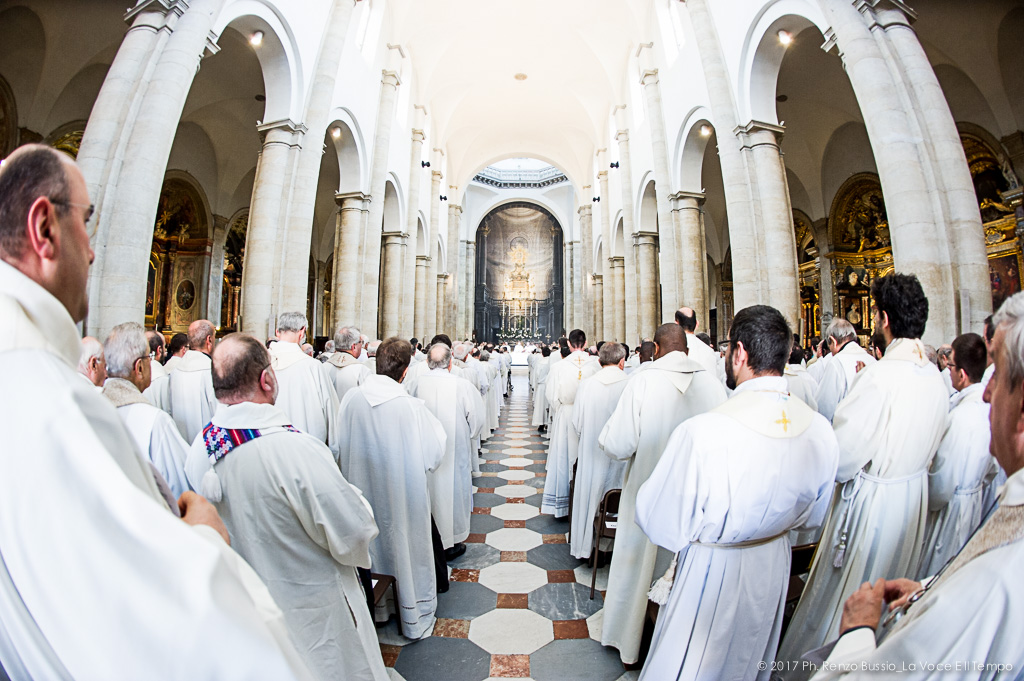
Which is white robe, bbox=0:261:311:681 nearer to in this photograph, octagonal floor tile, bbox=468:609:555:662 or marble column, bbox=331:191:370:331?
octagonal floor tile, bbox=468:609:555:662

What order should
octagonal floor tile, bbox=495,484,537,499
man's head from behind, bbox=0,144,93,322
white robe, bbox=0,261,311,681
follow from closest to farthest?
white robe, bbox=0,261,311,681
man's head from behind, bbox=0,144,93,322
octagonal floor tile, bbox=495,484,537,499

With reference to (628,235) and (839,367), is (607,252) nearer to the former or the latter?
(628,235)

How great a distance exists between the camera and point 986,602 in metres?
0.77

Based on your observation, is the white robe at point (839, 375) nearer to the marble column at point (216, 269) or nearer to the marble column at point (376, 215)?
the marble column at point (376, 215)

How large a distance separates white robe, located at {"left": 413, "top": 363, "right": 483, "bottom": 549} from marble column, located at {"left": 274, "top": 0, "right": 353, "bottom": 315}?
4697 mm

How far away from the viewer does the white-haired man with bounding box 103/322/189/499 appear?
6.81 ft

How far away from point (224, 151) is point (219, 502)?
1703cm

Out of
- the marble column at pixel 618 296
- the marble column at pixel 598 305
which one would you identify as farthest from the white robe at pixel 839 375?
the marble column at pixel 598 305

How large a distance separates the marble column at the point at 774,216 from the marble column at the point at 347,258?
7898 millimetres

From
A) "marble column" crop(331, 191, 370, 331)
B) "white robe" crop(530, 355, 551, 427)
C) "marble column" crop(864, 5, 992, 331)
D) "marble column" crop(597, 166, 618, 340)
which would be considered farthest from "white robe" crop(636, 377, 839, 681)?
"marble column" crop(597, 166, 618, 340)

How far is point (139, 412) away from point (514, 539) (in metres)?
3.08

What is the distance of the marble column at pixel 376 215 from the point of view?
11172mm

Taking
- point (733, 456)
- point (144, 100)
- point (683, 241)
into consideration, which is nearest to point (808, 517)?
point (733, 456)

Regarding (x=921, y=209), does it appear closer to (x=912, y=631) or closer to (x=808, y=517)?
(x=808, y=517)
